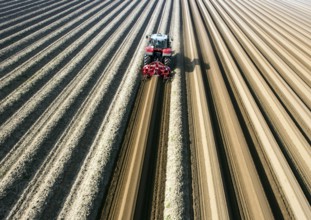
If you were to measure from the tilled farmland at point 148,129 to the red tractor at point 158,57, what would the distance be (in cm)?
41

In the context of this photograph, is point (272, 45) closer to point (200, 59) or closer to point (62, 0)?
point (200, 59)

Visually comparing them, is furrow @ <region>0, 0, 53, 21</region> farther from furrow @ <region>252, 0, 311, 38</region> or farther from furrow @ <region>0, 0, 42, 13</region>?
furrow @ <region>252, 0, 311, 38</region>

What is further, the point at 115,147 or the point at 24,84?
the point at 24,84

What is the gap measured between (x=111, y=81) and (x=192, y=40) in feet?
28.0

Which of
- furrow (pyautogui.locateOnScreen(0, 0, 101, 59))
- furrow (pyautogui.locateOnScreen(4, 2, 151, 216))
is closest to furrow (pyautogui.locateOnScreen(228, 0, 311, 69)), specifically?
furrow (pyautogui.locateOnScreen(4, 2, 151, 216))

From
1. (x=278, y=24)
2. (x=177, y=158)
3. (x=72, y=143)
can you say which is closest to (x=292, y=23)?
(x=278, y=24)

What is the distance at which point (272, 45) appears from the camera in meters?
20.2

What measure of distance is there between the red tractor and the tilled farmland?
41 cm

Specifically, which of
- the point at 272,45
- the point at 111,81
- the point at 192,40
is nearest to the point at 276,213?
the point at 111,81

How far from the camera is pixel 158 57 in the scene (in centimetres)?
1462

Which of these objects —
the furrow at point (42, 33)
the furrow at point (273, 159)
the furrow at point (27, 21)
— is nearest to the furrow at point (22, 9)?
the furrow at point (27, 21)

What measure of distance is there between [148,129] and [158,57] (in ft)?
19.2

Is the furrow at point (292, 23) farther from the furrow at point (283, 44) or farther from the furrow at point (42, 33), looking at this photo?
the furrow at point (42, 33)

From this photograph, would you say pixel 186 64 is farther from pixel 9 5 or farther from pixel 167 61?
pixel 9 5
